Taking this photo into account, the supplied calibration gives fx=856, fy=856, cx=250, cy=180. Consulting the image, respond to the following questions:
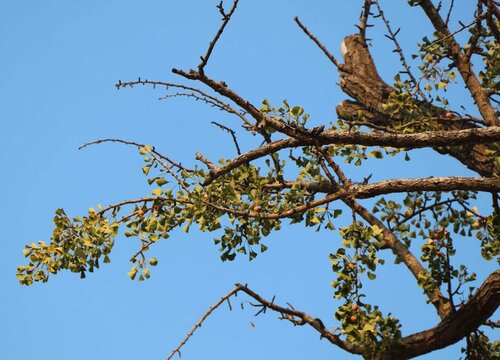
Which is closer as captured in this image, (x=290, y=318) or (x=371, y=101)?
(x=290, y=318)

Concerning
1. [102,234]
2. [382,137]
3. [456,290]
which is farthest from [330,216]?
[102,234]

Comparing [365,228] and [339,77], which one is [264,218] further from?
[339,77]

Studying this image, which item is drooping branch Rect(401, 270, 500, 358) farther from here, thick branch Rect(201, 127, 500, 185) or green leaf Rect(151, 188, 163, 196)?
green leaf Rect(151, 188, 163, 196)

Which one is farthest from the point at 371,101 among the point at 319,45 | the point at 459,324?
the point at 459,324

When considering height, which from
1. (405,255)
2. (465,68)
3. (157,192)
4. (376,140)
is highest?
(465,68)

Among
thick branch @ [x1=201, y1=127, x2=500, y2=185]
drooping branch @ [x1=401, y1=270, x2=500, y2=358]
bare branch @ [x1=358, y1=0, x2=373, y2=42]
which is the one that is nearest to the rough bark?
bare branch @ [x1=358, y1=0, x2=373, y2=42]

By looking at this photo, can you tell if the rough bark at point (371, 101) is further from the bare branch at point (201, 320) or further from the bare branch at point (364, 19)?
the bare branch at point (201, 320)

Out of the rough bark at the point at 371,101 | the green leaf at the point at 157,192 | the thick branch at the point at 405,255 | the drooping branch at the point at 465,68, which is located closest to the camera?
the green leaf at the point at 157,192

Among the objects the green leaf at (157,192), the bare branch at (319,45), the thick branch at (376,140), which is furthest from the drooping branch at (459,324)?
the bare branch at (319,45)

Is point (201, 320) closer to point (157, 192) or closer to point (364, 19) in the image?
point (157, 192)

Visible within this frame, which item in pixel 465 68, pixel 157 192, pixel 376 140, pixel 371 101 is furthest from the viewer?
pixel 371 101

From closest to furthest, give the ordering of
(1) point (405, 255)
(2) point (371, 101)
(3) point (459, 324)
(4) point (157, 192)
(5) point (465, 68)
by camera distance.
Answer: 1. (4) point (157, 192)
2. (3) point (459, 324)
3. (1) point (405, 255)
4. (5) point (465, 68)
5. (2) point (371, 101)

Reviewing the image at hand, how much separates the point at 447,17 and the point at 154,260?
389 centimetres

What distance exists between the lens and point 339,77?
334 inches
